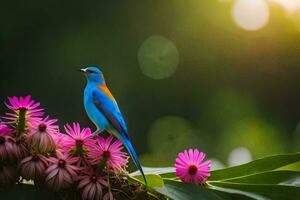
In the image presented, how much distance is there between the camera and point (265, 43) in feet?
21.5

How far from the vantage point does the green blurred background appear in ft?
18.4

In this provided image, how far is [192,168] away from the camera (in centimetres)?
135

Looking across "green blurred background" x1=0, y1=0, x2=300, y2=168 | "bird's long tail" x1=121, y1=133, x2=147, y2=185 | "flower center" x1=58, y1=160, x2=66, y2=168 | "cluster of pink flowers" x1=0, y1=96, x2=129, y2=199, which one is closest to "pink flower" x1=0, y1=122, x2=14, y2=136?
"cluster of pink flowers" x1=0, y1=96, x2=129, y2=199

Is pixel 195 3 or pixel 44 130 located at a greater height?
pixel 195 3

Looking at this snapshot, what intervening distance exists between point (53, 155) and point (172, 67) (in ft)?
16.4

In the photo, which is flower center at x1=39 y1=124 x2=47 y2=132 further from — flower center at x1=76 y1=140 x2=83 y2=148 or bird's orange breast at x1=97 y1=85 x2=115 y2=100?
bird's orange breast at x1=97 y1=85 x2=115 y2=100

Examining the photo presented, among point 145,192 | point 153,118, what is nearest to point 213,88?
point 153,118

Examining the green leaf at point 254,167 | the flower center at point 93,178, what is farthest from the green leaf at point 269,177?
the flower center at point 93,178

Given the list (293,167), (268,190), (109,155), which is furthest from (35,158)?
(293,167)

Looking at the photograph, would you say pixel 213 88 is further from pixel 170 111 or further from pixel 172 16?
pixel 172 16

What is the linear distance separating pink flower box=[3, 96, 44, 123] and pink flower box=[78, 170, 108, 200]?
15 centimetres

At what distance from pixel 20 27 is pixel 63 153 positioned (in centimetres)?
492

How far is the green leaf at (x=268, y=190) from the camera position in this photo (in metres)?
1.33

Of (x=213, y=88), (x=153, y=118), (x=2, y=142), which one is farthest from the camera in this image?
(x=213, y=88)
